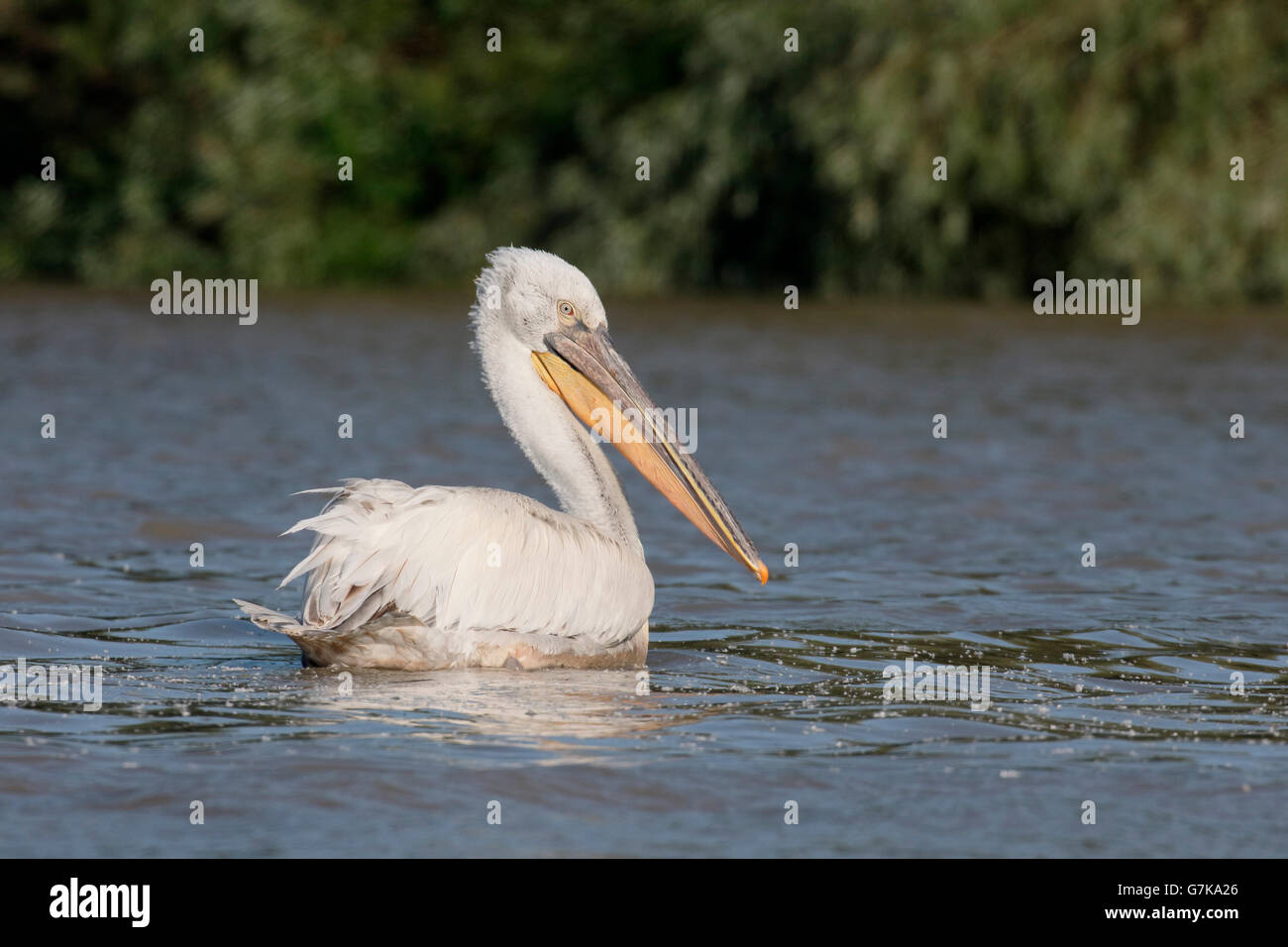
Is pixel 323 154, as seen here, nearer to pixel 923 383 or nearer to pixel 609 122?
pixel 609 122

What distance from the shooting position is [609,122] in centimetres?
2223

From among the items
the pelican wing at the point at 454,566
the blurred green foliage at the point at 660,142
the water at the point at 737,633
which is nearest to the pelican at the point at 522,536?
the pelican wing at the point at 454,566

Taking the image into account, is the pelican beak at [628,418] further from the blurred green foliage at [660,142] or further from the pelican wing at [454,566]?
the blurred green foliage at [660,142]

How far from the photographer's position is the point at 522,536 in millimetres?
5309

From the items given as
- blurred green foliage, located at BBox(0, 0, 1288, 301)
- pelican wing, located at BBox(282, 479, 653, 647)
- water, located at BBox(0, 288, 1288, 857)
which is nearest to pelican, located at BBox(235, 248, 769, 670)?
pelican wing, located at BBox(282, 479, 653, 647)

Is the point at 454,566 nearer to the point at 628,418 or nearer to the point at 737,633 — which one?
the point at 628,418

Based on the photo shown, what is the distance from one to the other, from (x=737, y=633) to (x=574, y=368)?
977mm

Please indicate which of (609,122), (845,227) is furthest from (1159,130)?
(609,122)

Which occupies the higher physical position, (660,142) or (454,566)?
(660,142)

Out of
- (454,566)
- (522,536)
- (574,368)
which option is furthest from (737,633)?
(454,566)

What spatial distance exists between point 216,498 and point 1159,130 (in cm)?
1113

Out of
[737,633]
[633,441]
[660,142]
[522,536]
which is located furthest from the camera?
[660,142]

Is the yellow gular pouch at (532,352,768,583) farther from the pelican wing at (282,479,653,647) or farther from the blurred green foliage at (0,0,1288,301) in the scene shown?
the blurred green foliage at (0,0,1288,301)

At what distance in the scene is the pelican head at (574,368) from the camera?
19.4 ft
